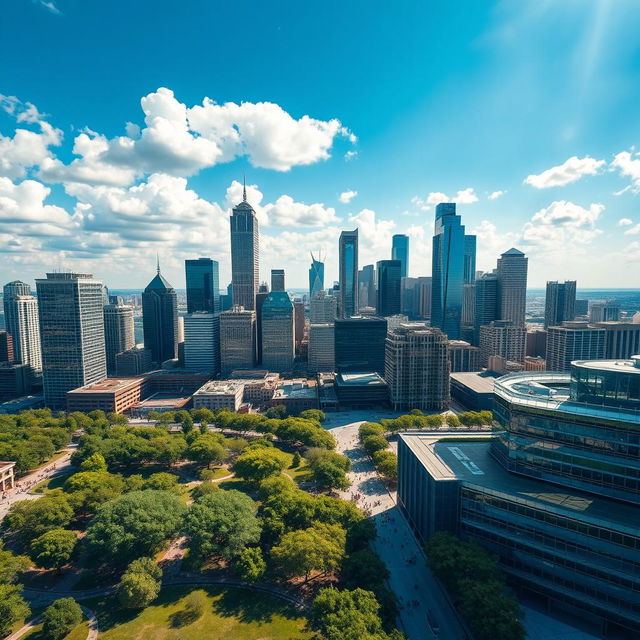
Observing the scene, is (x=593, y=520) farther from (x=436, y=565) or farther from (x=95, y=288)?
(x=95, y=288)

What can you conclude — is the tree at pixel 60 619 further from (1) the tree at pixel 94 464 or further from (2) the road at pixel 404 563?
(1) the tree at pixel 94 464

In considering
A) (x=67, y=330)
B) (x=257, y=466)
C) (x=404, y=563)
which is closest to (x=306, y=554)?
(x=404, y=563)

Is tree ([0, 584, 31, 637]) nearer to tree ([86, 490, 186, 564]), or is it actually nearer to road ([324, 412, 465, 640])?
tree ([86, 490, 186, 564])

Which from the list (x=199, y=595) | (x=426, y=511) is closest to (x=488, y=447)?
(x=426, y=511)

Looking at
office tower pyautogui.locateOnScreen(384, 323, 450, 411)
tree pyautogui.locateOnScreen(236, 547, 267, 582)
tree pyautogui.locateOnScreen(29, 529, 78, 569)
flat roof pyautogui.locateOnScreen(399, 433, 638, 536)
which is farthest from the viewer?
office tower pyautogui.locateOnScreen(384, 323, 450, 411)

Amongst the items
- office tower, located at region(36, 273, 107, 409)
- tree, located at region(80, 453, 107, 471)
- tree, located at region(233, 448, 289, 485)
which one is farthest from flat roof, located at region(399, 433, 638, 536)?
office tower, located at region(36, 273, 107, 409)
